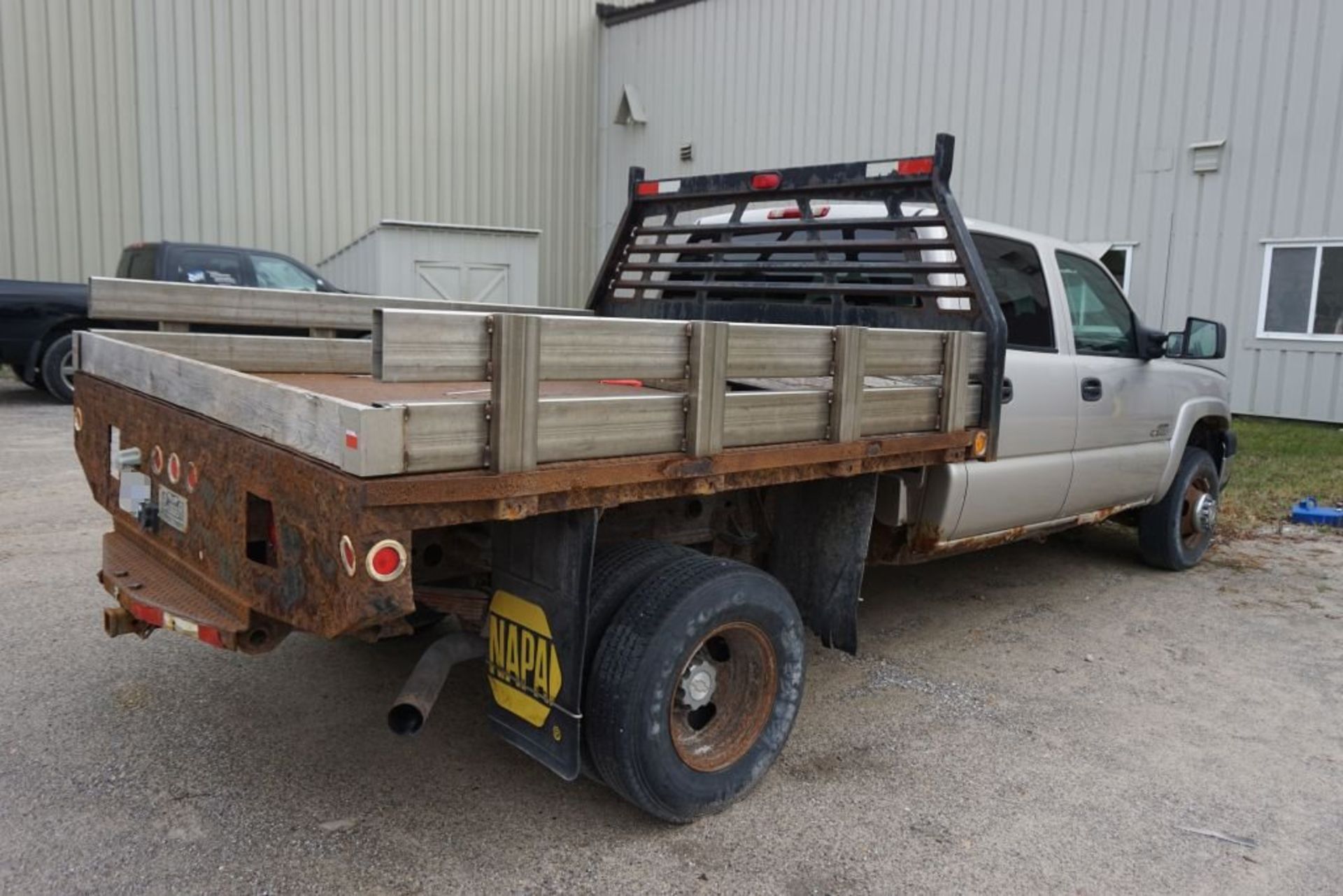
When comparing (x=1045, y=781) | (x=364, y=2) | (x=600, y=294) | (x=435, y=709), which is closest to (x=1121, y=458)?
(x=1045, y=781)

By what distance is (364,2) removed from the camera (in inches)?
666

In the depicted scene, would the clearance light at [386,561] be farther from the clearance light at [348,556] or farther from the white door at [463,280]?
the white door at [463,280]

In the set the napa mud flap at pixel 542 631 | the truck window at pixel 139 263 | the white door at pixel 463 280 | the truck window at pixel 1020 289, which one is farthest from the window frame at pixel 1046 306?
the white door at pixel 463 280

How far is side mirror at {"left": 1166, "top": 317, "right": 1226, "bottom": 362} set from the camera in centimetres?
550

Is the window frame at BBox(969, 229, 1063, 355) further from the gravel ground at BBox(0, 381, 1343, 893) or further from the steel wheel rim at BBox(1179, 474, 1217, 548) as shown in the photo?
the steel wheel rim at BBox(1179, 474, 1217, 548)

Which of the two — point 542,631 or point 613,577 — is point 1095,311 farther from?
point 542,631

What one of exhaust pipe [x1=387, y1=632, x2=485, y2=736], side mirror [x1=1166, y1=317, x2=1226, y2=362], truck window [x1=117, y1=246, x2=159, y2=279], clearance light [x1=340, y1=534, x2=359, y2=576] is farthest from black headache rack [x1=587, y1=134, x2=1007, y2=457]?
truck window [x1=117, y1=246, x2=159, y2=279]

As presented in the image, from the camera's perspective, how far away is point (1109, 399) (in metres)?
5.27

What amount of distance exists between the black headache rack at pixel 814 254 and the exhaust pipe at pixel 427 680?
2.22 meters

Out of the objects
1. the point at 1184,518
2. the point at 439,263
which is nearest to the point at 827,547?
the point at 1184,518

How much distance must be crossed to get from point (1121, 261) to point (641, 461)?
479 inches

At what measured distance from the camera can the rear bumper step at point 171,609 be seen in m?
2.95

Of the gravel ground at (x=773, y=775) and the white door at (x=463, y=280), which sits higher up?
the white door at (x=463, y=280)

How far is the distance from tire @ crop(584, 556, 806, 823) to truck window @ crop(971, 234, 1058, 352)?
2.12m
